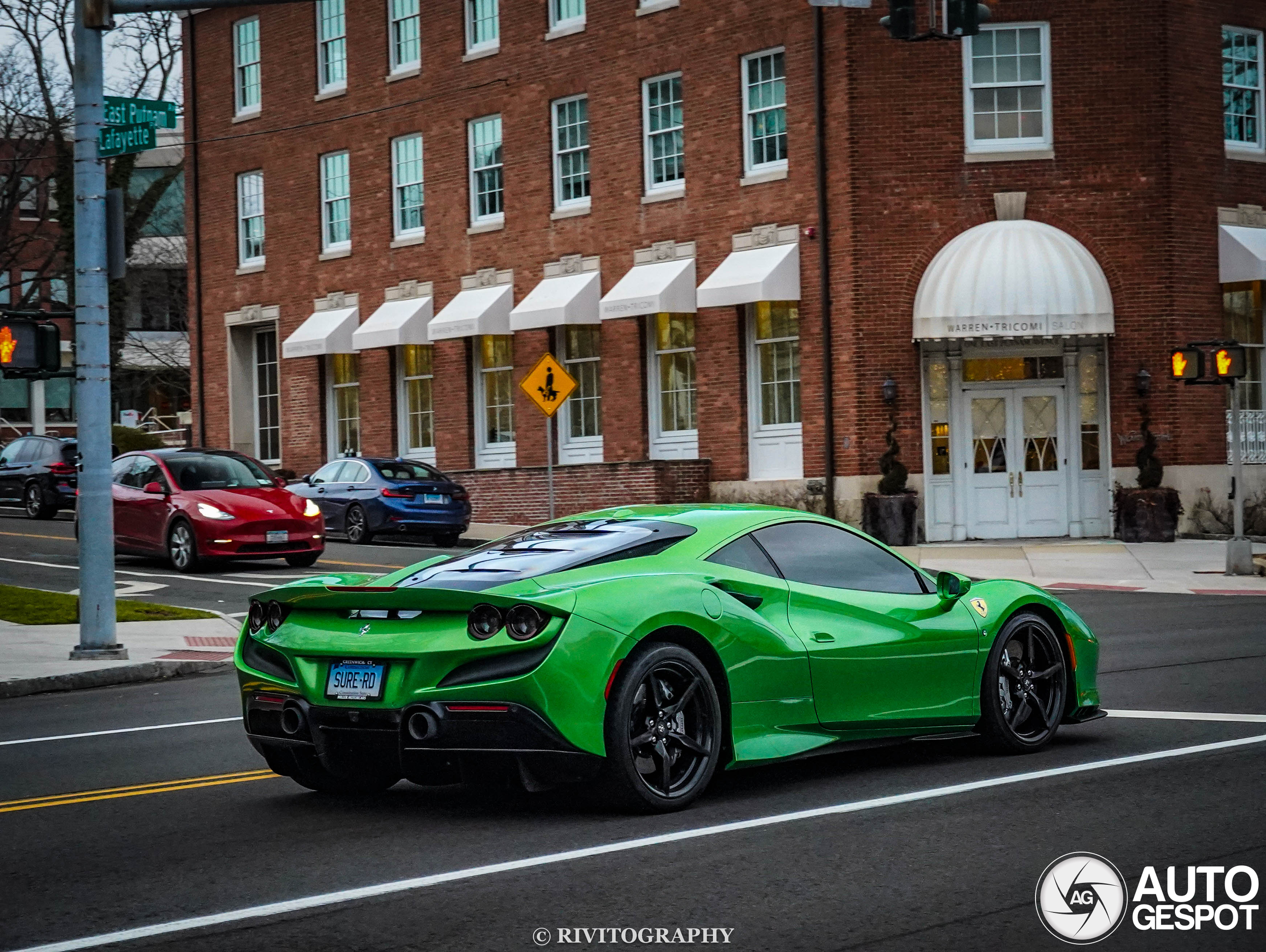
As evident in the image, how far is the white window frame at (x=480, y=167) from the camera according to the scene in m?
34.6

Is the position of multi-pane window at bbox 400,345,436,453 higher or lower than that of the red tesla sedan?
higher

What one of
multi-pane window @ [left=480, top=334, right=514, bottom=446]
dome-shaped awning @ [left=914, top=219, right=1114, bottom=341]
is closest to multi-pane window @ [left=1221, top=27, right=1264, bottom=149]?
dome-shaped awning @ [left=914, top=219, right=1114, bottom=341]

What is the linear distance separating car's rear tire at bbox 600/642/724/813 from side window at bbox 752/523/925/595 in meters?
0.96

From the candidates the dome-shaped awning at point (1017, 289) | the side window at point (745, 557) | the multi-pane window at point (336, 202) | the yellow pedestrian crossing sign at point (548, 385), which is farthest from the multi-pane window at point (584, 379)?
Result: the side window at point (745, 557)

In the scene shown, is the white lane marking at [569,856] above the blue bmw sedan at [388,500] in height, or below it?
below

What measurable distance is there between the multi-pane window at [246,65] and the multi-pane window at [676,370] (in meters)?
13.6

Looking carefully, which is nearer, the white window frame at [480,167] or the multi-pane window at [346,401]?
the white window frame at [480,167]

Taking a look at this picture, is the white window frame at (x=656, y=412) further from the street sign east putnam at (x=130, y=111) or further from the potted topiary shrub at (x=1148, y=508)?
the street sign east putnam at (x=130, y=111)

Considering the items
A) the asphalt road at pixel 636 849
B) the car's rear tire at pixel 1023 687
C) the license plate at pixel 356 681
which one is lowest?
the asphalt road at pixel 636 849

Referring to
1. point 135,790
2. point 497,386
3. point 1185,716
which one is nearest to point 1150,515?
point 497,386

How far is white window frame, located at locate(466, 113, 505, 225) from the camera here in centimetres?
3456

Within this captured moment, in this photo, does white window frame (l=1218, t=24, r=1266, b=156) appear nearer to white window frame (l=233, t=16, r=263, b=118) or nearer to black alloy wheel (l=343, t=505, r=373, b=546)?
black alloy wheel (l=343, t=505, r=373, b=546)

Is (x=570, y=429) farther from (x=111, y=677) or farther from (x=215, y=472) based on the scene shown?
(x=111, y=677)

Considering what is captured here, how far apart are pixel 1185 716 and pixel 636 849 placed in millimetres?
4604
